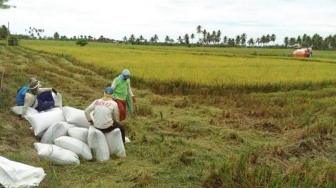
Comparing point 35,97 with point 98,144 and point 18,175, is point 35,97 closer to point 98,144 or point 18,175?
point 98,144

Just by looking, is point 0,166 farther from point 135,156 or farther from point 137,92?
point 137,92

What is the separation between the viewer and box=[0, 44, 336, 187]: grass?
5.67m

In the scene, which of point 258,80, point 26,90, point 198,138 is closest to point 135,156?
point 198,138

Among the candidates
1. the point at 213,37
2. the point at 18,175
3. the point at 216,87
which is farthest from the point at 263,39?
the point at 18,175

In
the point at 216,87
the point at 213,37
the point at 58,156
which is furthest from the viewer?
the point at 213,37

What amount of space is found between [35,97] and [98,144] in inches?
89.7

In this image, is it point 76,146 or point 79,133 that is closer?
point 76,146

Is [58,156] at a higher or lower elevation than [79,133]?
lower

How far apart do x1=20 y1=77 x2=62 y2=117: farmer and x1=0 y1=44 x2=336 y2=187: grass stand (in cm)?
31

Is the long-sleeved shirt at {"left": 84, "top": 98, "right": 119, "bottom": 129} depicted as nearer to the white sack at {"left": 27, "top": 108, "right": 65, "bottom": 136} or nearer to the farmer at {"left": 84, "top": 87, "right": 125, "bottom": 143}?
the farmer at {"left": 84, "top": 87, "right": 125, "bottom": 143}

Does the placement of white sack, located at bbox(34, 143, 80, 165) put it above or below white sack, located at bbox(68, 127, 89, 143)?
below

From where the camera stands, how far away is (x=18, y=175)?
5.20 meters

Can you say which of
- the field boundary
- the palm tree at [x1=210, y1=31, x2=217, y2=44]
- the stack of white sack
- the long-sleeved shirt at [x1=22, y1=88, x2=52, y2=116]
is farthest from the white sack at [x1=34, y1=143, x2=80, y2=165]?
the palm tree at [x1=210, y1=31, x2=217, y2=44]

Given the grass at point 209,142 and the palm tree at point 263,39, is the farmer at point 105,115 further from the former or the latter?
the palm tree at point 263,39
